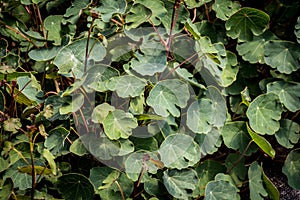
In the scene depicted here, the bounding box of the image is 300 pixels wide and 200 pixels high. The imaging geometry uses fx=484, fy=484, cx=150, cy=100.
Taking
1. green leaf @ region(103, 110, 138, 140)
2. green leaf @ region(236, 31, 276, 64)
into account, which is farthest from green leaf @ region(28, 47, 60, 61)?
green leaf @ region(236, 31, 276, 64)

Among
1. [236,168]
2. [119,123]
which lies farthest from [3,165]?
[236,168]

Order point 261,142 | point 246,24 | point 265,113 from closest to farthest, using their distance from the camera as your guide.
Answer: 1. point 261,142
2. point 265,113
3. point 246,24

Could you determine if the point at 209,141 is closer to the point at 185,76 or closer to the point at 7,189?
the point at 185,76

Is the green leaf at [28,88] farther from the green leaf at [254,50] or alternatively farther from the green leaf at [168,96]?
the green leaf at [254,50]

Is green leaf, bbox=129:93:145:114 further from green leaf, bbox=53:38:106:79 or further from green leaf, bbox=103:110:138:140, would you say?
green leaf, bbox=53:38:106:79

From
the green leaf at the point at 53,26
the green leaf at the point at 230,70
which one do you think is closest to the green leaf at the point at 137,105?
the green leaf at the point at 230,70

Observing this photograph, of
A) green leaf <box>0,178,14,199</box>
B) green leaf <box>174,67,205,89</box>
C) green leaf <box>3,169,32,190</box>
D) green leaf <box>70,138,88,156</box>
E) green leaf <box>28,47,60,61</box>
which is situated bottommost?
green leaf <box>3,169,32,190</box>
